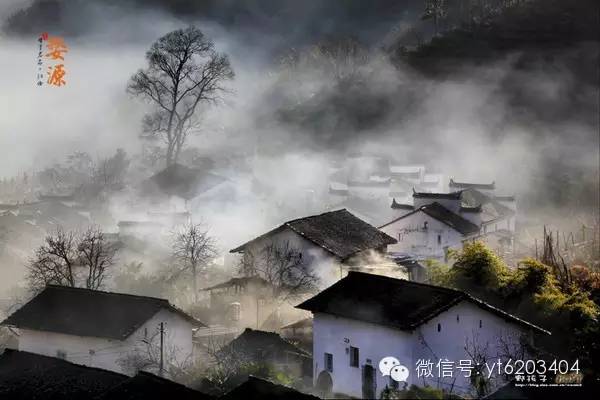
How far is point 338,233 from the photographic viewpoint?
2361 cm

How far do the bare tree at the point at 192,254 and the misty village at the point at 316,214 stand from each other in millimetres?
162

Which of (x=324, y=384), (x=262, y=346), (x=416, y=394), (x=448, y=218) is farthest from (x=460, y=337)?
(x=448, y=218)

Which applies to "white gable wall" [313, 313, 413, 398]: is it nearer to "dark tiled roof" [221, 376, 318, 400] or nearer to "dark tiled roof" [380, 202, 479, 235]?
"dark tiled roof" [221, 376, 318, 400]

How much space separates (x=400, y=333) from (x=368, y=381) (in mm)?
1311

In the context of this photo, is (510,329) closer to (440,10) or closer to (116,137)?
(116,137)

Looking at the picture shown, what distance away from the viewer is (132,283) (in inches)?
965

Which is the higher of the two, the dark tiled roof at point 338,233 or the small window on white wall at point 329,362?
the dark tiled roof at point 338,233

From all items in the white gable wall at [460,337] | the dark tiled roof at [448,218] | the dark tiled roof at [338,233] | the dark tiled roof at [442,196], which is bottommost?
the white gable wall at [460,337]

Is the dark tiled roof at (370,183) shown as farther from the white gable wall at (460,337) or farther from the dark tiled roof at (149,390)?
the dark tiled roof at (149,390)

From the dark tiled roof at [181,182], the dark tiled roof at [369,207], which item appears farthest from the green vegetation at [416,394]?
the dark tiled roof at [369,207]

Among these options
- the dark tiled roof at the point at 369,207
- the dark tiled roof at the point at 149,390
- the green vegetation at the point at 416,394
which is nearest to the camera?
the green vegetation at the point at 416,394

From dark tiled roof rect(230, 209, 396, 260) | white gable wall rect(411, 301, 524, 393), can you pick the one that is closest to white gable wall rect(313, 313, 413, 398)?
white gable wall rect(411, 301, 524, 393)

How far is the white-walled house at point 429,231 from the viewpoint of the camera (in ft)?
89.4

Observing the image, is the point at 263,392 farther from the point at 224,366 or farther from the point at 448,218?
the point at 448,218
